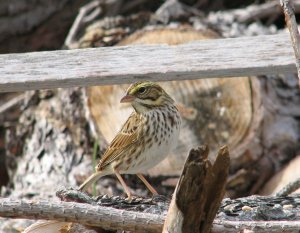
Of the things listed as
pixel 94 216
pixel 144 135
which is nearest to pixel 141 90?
pixel 144 135

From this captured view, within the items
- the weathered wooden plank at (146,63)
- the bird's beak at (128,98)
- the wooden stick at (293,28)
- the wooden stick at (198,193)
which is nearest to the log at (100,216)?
the wooden stick at (198,193)

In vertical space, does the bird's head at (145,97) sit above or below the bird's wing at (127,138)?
above

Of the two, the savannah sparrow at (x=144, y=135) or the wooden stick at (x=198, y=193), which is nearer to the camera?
the wooden stick at (x=198, y=193)

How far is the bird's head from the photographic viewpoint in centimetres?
675

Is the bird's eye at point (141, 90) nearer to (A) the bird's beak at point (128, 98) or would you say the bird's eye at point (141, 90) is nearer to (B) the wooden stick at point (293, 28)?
(A) the bird's beak at point (128, 98)

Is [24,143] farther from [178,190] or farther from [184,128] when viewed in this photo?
[178,190]

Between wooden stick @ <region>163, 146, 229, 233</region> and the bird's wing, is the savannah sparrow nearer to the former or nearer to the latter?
the bird's wing

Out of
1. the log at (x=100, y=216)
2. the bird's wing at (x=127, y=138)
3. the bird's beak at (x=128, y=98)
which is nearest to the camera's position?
the log at (x=100, y=216)

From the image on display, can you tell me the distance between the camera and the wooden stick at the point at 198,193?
4211 millimetres

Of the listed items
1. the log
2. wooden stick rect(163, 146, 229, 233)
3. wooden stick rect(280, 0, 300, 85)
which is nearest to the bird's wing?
wooden stick rect(280, 0, 300, 85)

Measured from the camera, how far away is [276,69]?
6.32 m

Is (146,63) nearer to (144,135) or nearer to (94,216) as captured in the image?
(144,135)

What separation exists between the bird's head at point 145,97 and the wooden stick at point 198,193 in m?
2.35

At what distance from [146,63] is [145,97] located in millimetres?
575
